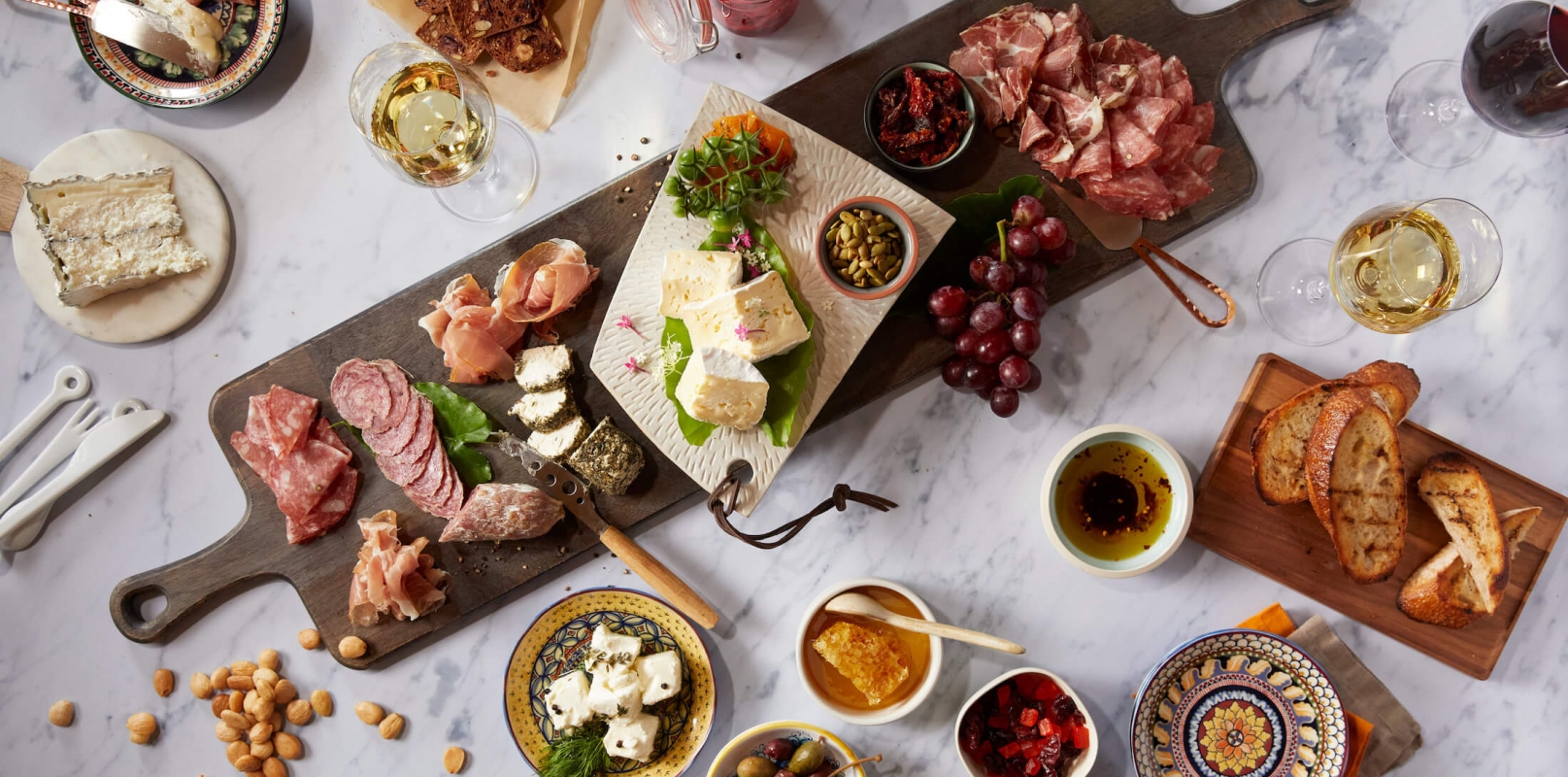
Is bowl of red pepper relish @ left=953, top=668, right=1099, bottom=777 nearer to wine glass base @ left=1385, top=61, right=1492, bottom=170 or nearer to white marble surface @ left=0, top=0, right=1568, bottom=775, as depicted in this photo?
white marble surface @ left=0, top=0, right=1568, bottom=775

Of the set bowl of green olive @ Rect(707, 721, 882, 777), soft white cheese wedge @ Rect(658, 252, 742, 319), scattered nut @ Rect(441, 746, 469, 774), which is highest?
soft white cheese wedge @ Rect(658, 252, 742, 319)

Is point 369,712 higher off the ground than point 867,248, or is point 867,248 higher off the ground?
point 867,248

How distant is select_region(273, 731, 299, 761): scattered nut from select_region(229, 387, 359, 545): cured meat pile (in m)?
0.55

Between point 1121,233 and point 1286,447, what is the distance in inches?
26.3

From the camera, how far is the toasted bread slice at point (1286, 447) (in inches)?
82.7

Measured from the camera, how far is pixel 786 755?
2.10 meters

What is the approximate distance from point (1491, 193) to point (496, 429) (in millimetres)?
2713

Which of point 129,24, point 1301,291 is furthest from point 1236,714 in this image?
point 129,24

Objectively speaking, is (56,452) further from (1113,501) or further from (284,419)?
(1113,501)

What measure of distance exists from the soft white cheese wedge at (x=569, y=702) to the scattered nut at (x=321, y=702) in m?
0.67

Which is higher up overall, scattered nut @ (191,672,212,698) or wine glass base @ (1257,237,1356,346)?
wine glass base @ (1257,237,1356,346)

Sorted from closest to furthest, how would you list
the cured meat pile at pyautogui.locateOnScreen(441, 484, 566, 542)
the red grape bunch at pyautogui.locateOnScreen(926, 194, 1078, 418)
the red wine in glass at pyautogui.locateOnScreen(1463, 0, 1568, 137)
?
the red wine in glass at pyautogui.locateOnScreen(1463, 0, 1568, 137) → the red grape bunch at pyautogui.locateOnScreen(926, 194, 1078, 418) → the cured meat pile at pyautogui.locateOnScreen(441, 484, 566, 542)

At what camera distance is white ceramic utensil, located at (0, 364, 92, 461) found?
2.28 meters

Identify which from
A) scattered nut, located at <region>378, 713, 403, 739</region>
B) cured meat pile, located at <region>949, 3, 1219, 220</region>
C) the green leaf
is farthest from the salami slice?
cured meat pile, located at <region>949, 3, 1219, 220</region>
